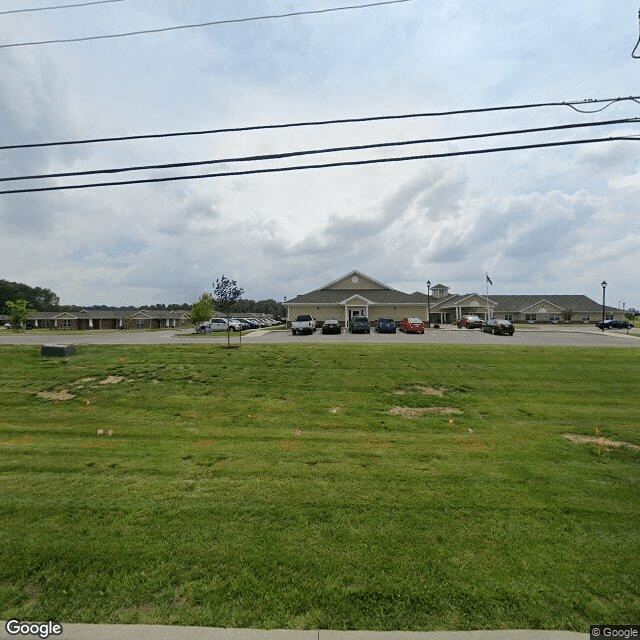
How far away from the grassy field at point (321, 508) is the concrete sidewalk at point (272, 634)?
3.5 inches

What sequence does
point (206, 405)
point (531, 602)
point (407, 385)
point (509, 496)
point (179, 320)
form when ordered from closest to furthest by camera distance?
1. point (531, 602)
2. point (509, 496)
3. point (206, 405)
4. point (407, 385)
5. point (179, 320)

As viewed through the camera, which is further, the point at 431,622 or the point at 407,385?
the point at 407,385

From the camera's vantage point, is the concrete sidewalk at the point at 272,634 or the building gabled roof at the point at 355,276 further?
the building gabled roof at the point at 355,276

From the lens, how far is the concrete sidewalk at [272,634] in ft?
9.08

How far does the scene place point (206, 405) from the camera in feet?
30.7

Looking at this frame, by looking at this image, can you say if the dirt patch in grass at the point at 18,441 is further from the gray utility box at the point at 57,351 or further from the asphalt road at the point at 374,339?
the asphalt road at the point at 374,339

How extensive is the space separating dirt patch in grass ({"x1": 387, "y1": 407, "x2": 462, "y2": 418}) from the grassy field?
78 mm

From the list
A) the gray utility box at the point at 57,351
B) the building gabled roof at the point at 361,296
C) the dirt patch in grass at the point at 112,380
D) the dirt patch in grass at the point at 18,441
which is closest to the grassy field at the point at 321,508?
the dirt patch in grass at the point at 18,441

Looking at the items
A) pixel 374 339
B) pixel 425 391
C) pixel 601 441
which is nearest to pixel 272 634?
pixel 601 441

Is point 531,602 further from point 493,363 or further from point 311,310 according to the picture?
point 311,310

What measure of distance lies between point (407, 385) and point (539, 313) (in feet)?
219

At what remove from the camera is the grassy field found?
313 centimetres

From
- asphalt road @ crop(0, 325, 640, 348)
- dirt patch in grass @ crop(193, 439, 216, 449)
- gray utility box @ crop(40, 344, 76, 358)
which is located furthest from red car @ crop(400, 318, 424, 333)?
dirt patch in grass @ crop(193, 439, 216, 449)

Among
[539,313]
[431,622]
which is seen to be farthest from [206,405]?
[539,313]
